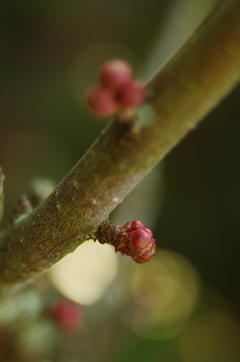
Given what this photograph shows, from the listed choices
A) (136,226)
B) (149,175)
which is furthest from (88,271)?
(136,226)

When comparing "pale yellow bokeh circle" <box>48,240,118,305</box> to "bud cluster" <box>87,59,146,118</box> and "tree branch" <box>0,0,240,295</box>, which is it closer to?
"tree branch" <box>0,0,240,295</box>

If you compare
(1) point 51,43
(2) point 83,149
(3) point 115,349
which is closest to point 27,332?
(3) point 115,349

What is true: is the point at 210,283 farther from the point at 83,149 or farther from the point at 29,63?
the point at 29,63

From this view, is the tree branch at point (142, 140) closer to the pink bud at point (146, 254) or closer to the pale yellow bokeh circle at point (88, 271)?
the pink bud at point (146, 254)

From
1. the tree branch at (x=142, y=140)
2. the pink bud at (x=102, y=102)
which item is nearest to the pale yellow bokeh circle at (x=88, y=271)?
the tree branch at (x=142, y=140)

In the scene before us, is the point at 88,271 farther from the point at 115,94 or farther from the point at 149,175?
the point at 115,94

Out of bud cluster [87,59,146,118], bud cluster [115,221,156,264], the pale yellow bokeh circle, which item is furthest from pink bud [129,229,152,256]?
the pale yellow bokeh circle
